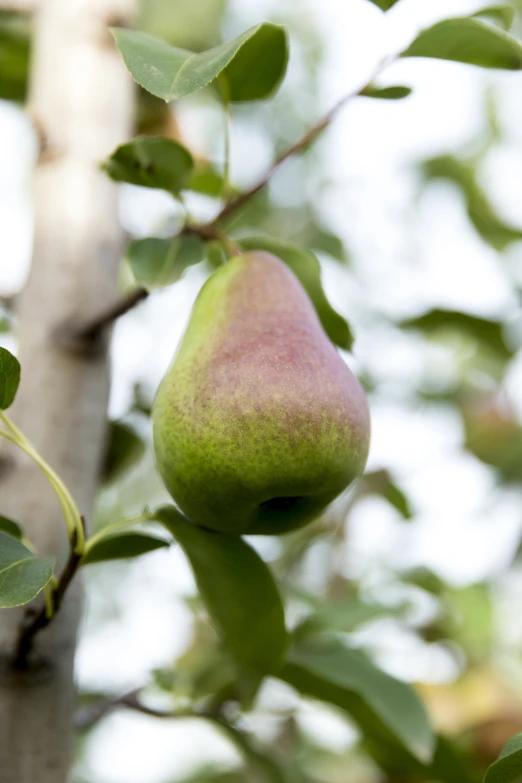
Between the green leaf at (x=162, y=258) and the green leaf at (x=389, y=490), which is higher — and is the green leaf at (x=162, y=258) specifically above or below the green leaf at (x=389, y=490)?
above

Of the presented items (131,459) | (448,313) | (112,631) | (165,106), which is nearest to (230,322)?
(131,459)

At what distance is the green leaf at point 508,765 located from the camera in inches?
20.0

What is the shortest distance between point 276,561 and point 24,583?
4.09 ft

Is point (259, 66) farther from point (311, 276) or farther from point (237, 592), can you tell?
point (237, 592)

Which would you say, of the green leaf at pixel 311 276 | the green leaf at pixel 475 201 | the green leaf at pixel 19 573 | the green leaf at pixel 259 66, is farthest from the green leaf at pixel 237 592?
the green leaf at pixel 475 201

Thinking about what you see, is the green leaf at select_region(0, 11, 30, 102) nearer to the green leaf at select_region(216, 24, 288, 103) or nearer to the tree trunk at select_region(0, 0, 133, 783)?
the tree trunk at select_region(0, 0, 133, 783)

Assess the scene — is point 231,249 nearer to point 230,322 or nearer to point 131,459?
point 230,322

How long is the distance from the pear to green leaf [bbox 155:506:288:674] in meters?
0.02

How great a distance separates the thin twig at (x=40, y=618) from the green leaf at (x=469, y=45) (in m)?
0.47

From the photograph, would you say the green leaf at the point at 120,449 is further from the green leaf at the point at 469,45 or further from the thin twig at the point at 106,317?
the green leaf at the point at 469,45

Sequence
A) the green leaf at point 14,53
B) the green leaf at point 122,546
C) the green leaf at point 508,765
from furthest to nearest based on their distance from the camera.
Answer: the green leaf at point 14,53
the green leaf at point 122,546
the green leaf at point 508,765

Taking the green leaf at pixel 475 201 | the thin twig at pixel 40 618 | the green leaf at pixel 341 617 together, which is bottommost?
the green leaf at pixel 341 617

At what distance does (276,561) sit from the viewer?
1736 mm

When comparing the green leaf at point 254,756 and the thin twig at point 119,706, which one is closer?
the thin twig at point 119,706
